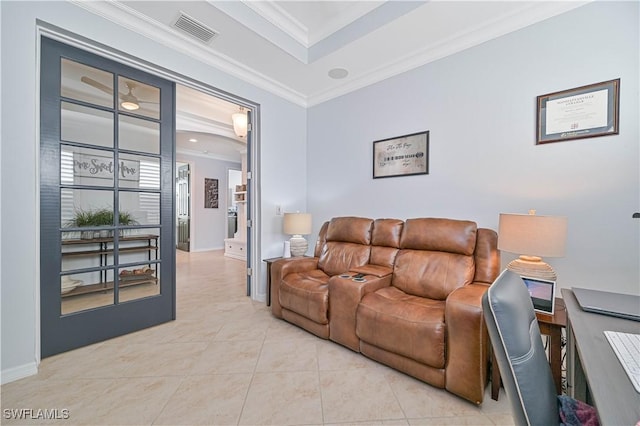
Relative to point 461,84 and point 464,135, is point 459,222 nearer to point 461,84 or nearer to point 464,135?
point 464,135

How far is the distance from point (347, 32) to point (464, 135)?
1.46 meters

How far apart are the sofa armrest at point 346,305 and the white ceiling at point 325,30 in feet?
7.15

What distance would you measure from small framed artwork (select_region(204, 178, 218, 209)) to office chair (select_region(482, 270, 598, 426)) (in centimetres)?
743

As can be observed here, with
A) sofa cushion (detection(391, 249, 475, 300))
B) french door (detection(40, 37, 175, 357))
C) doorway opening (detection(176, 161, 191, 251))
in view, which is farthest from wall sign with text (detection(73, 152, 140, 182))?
doorway opening (detection(176, 161, 191, 251))

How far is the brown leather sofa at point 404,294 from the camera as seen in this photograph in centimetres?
157

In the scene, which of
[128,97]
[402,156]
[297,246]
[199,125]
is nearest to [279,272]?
[297,246]

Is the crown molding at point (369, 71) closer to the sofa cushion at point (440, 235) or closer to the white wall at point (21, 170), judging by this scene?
the white wall at point (21, 170)

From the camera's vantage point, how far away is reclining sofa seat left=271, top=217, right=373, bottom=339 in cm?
230

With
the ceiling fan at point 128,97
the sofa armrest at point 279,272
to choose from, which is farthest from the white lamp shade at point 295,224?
the ceiling fan at point 128,97

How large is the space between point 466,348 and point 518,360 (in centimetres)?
100

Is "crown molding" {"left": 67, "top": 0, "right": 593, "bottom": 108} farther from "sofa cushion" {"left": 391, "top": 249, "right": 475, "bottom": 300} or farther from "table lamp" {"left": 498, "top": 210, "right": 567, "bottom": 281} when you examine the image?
"sofa cushion" {"left": 391, "top": 249, "right": 475, "bottom": 300}

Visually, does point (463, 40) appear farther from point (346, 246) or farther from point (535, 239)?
point (346, 246)

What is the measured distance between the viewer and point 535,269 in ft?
5.39

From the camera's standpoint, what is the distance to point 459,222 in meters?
2.23
